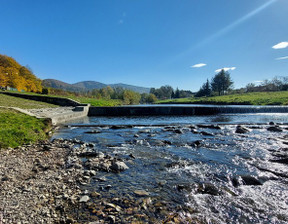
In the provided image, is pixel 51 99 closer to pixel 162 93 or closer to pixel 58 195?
pixel 58 195

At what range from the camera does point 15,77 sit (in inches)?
1937

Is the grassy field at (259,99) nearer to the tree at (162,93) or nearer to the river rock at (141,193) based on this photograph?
the river rock at (141,193)

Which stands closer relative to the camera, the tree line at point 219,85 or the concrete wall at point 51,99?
the concrete wall at point 51,99

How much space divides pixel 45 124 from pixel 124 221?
12.1 metres

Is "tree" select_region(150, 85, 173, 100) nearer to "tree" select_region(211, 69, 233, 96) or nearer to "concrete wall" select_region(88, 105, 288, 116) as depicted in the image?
"tree" select_region(211, 69, 233, 96)

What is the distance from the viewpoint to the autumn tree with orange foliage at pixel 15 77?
154 feet

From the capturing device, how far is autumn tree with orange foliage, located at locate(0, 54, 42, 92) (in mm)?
46881

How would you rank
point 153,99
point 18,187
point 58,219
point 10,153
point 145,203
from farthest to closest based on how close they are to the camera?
point 153,99 < point 10,153 < point 18,187 < point 145,203 < point 58,219

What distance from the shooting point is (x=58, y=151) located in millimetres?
7945

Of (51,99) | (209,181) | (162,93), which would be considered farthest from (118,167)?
(162,93)

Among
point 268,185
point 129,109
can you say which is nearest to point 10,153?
point 268,185

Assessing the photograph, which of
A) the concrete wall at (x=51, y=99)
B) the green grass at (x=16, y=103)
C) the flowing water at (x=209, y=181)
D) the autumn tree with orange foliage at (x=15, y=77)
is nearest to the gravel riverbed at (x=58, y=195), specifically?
the flowing water at (x=209, y=181)

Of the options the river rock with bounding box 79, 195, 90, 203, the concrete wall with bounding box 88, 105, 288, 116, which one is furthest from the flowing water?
the concrete wall with bounding box 88, 105, 288, 116

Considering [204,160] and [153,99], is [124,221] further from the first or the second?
[153,99]
